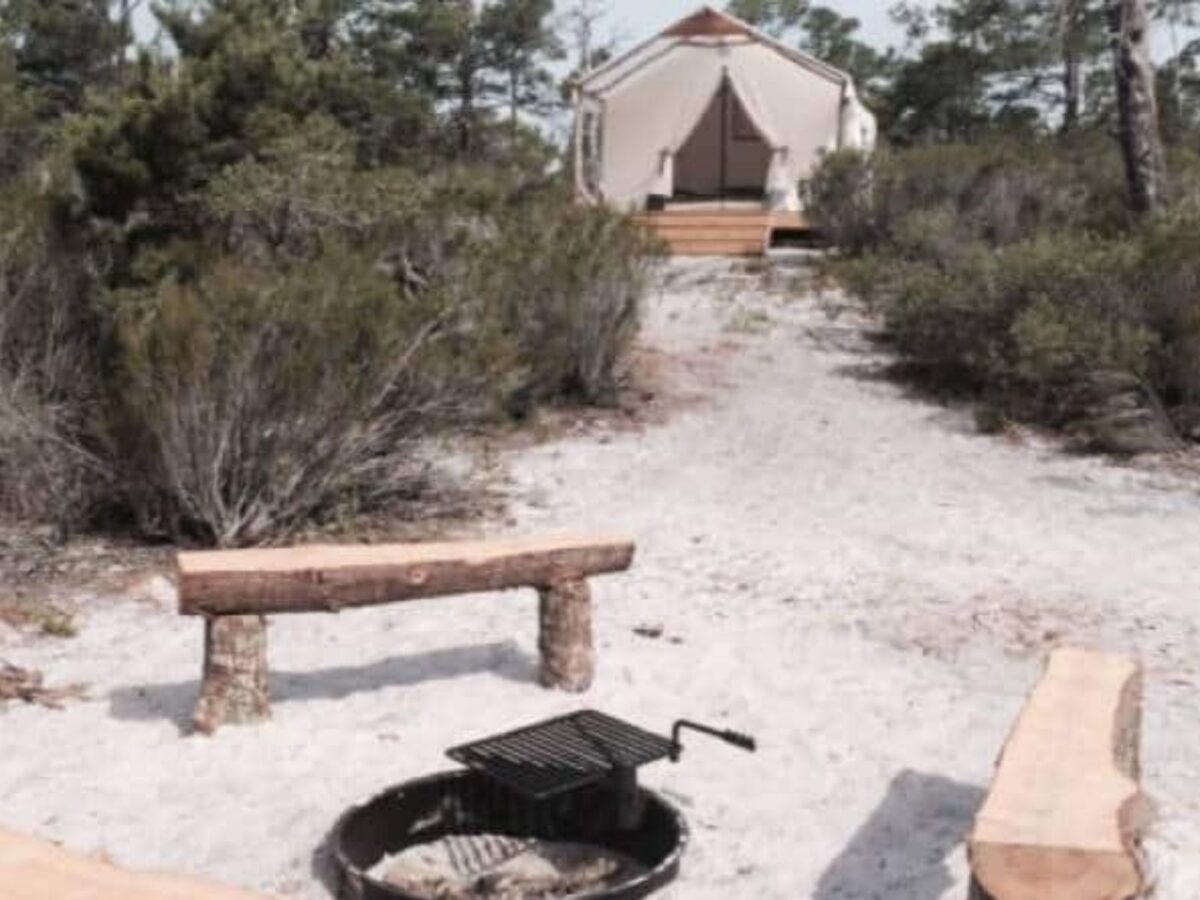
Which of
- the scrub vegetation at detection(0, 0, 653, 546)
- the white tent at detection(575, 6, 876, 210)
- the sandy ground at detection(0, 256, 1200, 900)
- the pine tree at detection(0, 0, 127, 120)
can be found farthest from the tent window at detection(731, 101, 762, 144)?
the sandy ground at detection(0, 256, 1200, 900)

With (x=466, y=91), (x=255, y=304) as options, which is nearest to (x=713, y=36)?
(x=466, y=91)

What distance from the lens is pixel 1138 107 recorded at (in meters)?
11.9

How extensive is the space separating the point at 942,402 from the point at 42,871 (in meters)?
7.98

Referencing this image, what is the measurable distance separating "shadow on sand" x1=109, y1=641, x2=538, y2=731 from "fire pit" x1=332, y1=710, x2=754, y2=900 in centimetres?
103

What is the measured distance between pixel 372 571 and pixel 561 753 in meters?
0.88

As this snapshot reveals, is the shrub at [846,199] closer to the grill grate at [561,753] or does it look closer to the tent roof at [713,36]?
the tent roof at [713,36]

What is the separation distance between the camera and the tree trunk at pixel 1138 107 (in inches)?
460

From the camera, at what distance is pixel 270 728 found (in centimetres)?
466

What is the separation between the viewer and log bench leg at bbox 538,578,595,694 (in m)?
5.00

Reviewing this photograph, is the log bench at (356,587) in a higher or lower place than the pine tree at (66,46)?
lower

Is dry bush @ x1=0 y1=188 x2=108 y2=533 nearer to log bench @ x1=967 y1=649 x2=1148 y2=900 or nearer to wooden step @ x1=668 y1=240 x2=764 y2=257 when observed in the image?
log bench @ x1=967 y1=649 x2=1148 y2=900

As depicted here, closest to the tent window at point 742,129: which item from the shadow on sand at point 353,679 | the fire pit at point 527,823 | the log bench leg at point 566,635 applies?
the shadow on sand at point 353,679

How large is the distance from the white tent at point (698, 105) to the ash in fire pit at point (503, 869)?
1439 cm

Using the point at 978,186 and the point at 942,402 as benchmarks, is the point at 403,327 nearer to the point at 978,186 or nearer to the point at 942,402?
the point at 942,402
